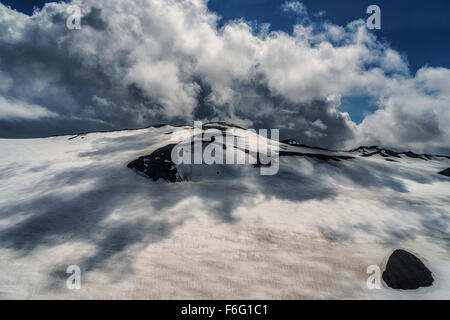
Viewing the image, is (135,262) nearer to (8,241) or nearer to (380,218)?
(8,241)

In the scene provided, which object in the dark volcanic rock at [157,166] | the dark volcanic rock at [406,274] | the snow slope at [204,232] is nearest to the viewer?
the dark volcanic rock at [406,274]

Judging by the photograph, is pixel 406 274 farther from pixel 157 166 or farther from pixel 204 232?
pixel 157 166

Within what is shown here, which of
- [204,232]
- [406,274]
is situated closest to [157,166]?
[204,232]

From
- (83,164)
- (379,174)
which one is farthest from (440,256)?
(83,164)

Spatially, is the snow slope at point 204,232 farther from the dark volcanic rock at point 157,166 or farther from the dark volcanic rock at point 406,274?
the dark volcanic rock at point 157,166

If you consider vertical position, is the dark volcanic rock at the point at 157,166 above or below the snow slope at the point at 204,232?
above

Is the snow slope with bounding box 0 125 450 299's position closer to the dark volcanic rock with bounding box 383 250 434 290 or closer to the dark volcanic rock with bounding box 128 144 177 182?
the dark volcanic rock with bounding box 383 250 434 290

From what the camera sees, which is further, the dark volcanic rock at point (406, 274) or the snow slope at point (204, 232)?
the snow slope at point (204, 232)

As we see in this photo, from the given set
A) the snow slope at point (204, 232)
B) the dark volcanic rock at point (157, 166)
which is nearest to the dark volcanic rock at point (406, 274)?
the snow slope at point (204, 232)
